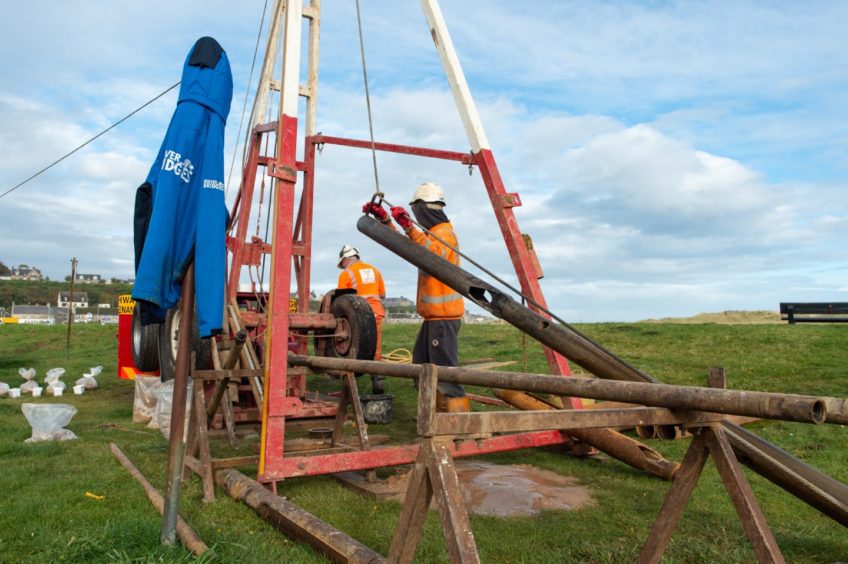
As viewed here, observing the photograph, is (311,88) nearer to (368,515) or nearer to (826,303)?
(368,515)

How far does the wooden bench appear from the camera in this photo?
16.6 metres

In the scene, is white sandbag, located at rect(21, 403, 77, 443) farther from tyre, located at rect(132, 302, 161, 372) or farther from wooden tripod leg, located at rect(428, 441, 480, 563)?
wooden tripod leg, located at rect(428, 441, 480, 563)

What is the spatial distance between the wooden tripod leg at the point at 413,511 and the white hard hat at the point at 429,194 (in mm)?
4096

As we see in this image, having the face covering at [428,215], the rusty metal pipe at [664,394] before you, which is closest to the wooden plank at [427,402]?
the rusty metal pipe at [664,394]

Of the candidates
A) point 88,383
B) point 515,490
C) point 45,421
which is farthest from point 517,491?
point 88,383

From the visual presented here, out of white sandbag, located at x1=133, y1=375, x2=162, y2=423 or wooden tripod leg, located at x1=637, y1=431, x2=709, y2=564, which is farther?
white sandbag, located at x1=133, y1=375, x2=162, y2=423

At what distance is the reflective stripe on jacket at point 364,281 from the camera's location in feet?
29.5

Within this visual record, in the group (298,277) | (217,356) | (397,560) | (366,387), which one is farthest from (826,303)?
(397,560)

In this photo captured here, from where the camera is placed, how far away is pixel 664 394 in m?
2.57

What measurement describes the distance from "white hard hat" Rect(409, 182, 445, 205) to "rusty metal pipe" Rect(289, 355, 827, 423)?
10.6ft

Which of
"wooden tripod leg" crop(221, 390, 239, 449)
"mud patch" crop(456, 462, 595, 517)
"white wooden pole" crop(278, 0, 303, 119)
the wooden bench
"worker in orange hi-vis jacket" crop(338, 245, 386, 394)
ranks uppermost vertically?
"white wooden pole" crop(278, 0, 303, 119)

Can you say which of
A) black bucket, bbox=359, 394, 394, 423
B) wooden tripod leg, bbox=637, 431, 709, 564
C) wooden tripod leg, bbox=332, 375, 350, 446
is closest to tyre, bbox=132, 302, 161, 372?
black bucket, bbox=359, 394, 394, 423

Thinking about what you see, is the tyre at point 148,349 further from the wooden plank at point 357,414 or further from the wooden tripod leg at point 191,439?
the wooden plank at point 357,414

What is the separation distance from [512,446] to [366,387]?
5.33m
